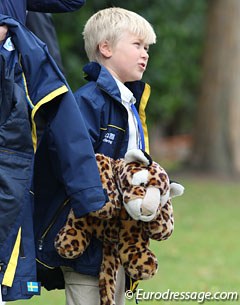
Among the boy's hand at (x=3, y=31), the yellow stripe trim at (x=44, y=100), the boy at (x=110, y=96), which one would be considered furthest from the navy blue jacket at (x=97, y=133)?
the boy's hand at (x=3, y=31)

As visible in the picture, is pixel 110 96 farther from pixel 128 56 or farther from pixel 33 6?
pixel 33 6

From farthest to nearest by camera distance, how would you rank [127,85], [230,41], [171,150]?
[171,150] < [230,41] < [127,85]

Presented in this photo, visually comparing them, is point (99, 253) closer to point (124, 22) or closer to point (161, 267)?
point (124, 22)

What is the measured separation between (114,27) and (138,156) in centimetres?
77

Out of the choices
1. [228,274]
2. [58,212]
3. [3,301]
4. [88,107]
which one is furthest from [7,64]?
[228,274]

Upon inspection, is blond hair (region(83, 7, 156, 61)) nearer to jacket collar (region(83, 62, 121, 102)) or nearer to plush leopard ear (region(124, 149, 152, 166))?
jacket collar (region(83, 62, 121, 102))

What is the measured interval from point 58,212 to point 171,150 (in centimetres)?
3880

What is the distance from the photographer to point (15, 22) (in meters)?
4.14

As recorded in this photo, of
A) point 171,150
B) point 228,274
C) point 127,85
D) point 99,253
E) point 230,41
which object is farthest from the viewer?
point 171,150

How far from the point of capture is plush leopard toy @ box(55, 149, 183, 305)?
13.6ft

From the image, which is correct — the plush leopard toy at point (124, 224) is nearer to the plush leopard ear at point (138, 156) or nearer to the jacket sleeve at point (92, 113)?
the plush leopard ear at point (138, 156)

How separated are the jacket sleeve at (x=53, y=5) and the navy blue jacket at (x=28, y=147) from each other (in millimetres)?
361

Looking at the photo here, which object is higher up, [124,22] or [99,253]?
[124,22]

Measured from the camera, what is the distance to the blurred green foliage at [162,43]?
17.6 m
